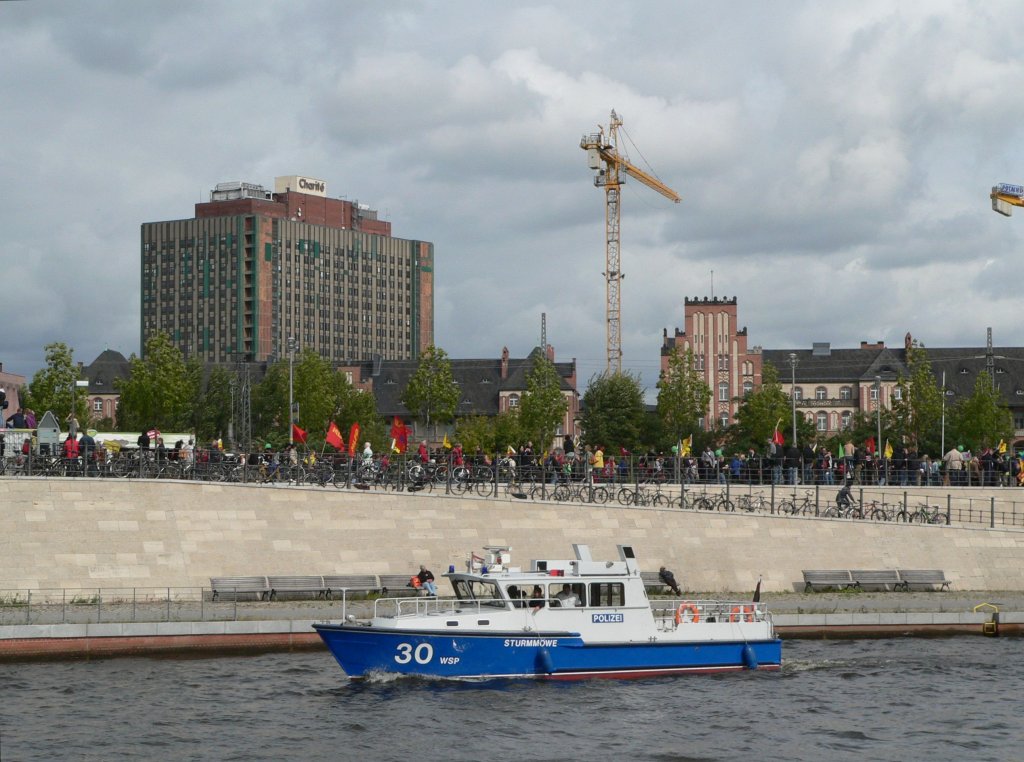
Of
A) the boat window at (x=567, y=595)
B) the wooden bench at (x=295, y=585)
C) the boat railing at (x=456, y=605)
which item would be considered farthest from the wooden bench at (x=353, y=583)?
the boat window at (x=567, y=595)

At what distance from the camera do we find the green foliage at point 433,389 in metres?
109

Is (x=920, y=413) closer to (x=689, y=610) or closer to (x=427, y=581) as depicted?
(x=427, y=581)

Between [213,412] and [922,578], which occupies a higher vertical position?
[213,412]

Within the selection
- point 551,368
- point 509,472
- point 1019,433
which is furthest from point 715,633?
point 1019,433

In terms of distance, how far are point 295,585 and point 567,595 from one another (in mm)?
13102

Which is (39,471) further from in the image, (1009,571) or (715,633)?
(1009,571)

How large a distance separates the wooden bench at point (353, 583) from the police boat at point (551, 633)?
9.00 metres

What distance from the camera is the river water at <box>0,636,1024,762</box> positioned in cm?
3098

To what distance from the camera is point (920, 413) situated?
10231cm

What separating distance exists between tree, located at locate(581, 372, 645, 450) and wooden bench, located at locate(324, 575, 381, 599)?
55.8 meters

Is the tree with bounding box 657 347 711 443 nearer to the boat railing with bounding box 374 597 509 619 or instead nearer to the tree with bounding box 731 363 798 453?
the tree with bounding box 731 363 798 453

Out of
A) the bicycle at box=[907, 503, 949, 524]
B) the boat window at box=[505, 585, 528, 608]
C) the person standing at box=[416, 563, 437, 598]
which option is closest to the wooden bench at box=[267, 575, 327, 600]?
the person standing at box=[416, 563, 437, 598]

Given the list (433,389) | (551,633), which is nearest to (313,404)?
(433,389)

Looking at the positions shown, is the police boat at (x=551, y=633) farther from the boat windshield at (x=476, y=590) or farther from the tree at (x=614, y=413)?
the tree at (x=614, y=413)
